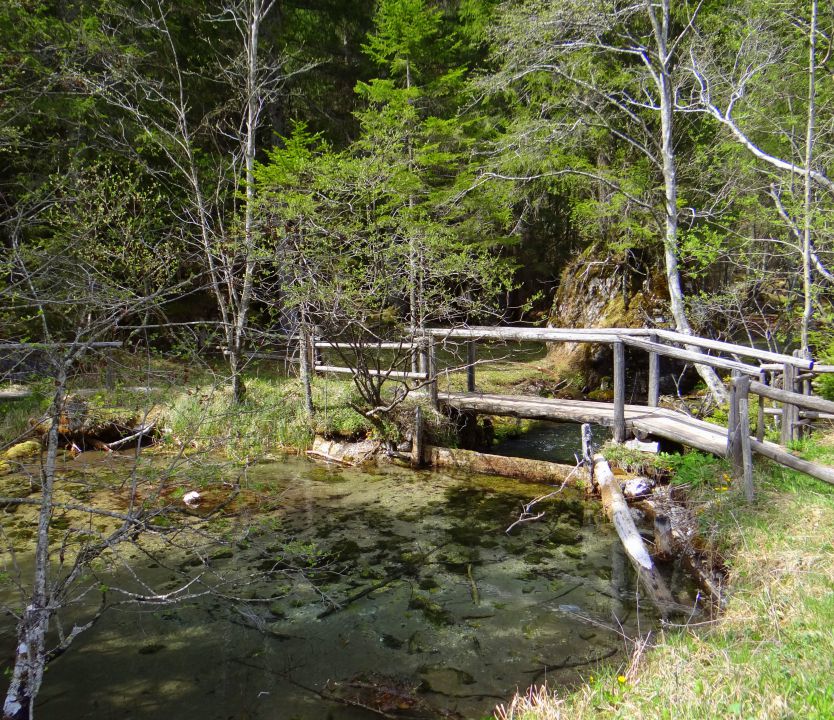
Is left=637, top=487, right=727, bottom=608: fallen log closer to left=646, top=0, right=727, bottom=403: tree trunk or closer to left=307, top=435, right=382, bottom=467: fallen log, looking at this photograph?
left=307, top=435, right=382, bottom=467: fallen log

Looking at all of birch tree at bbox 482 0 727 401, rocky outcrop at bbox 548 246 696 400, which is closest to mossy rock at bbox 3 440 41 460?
birch tree at bbox 482 0 727 401

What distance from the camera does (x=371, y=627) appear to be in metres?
4.52

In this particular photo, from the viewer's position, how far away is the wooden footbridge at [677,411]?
4.94 m

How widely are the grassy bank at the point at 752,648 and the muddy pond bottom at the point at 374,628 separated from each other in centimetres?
59

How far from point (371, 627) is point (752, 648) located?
8.92 ft

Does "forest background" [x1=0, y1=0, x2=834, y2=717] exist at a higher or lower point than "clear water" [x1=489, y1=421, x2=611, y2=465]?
higher

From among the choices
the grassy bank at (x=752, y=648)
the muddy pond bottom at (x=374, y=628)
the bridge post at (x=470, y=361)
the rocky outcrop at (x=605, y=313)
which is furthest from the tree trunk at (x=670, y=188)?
the grassy bank at (x=752, y=648)

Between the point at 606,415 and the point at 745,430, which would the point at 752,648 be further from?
the point at 606,415

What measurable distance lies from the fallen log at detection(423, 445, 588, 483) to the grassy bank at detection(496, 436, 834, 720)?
3.07 m

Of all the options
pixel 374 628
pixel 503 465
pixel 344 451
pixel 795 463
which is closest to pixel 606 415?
pixel 503 465

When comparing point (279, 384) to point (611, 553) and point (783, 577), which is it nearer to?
point (611, 553)

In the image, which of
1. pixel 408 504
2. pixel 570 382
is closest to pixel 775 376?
pixel 570 382

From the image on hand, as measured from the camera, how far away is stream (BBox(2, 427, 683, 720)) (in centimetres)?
369

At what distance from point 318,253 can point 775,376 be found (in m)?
7.70
